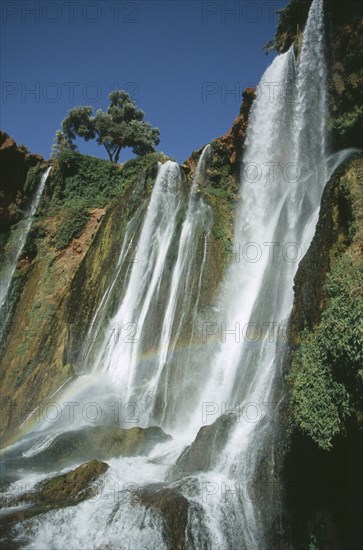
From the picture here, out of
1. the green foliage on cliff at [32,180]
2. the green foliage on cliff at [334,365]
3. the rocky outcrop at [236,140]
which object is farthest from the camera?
the green foliage on cliff at [32,180]

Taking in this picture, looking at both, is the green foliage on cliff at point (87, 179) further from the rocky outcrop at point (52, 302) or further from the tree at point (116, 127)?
the tree at point (116, 127)

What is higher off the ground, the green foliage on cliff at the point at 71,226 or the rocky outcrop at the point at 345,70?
the rocky outcrop at the point at 345,70

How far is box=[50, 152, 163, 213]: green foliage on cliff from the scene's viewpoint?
26.9 m

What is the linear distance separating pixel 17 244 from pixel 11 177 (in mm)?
4453

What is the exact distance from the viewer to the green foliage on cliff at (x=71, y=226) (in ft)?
83.1

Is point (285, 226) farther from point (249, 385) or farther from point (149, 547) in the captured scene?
point (149, 547)

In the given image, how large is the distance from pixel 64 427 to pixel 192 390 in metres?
3.75

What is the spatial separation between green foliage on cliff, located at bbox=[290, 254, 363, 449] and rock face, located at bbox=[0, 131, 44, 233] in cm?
2329

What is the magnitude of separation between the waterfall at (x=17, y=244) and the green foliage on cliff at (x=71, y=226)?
226cm

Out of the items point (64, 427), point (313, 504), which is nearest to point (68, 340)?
point (64, 427)

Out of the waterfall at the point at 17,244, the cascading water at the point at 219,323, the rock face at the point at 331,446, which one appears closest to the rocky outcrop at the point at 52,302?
the waterfall at the point at 17,244

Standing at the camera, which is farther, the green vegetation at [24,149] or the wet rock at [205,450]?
the green vegetation at [24,149]

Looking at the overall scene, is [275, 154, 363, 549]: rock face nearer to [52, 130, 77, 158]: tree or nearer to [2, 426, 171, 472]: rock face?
[2, 426, 171, 472]: rock face

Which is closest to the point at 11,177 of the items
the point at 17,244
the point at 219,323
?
the point at 17,244
